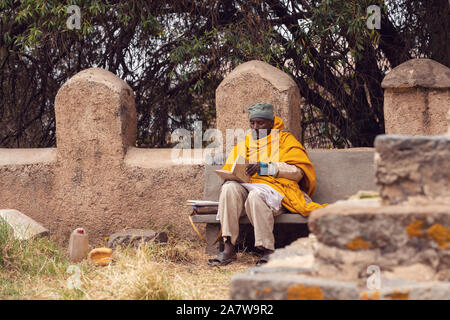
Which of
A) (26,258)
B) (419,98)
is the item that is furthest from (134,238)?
(419,98)

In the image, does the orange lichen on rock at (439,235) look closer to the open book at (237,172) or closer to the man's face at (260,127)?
the open book at (237,172)

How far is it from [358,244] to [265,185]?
2685 millimetres

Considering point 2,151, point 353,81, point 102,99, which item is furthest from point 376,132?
point 2,151

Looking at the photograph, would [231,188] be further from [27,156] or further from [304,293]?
[304,293]

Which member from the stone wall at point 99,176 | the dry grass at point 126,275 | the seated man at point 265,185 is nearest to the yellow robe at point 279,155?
the seated man at point 265,185

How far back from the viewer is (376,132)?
7133mm

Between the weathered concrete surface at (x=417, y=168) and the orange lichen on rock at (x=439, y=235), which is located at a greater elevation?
the weathered concrete surface at (x=417, y=168)

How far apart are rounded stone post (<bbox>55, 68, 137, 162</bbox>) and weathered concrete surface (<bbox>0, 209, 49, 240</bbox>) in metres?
0.70

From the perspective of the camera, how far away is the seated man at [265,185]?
4359 mm

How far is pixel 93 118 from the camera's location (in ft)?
17.6

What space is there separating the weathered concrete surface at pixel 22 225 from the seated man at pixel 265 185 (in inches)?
60.2

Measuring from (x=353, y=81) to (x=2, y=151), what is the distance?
400cm
